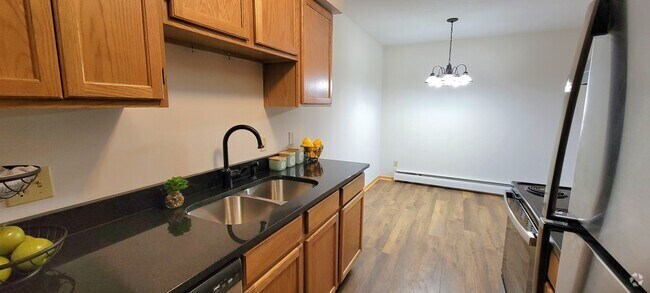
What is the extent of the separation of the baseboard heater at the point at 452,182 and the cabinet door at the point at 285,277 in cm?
371

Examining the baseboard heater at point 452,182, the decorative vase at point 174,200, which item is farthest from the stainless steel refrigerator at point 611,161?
the baseboard heater at point 452,182

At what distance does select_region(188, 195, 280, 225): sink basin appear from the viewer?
1.51 metres

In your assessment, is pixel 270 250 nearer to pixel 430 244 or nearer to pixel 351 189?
pixel 351 189

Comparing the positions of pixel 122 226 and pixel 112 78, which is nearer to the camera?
pixel 112 78

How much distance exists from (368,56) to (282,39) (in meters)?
2.76

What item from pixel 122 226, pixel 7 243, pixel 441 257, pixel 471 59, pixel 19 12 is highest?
pixel 471 59

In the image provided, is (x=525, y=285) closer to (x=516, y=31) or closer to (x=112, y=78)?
(x=112, y=78)

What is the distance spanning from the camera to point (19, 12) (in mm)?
698

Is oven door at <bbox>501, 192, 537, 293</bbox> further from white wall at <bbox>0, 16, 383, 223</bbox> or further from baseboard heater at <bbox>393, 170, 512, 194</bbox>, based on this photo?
baseboard heater at <bbox>393, 170, 512, 194</bbox>

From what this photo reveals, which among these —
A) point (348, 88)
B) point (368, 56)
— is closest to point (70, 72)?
point (348, 88)

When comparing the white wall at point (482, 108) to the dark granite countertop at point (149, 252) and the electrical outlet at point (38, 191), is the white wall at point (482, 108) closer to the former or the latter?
the dark granite countertop at point (149, 252)

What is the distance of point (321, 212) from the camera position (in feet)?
5.14

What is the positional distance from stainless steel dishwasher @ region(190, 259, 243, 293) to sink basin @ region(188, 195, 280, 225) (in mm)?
522

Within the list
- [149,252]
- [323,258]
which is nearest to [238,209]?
[323,258]
